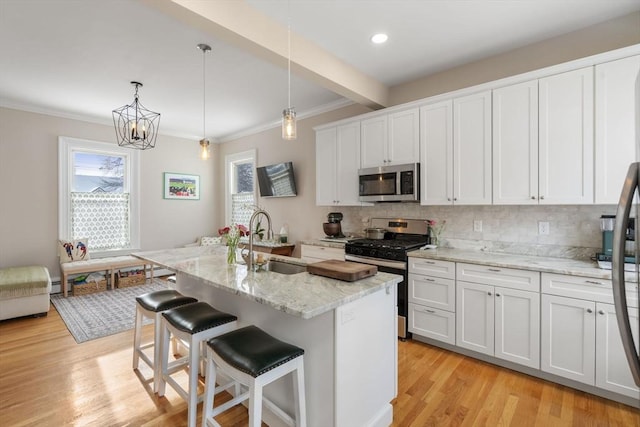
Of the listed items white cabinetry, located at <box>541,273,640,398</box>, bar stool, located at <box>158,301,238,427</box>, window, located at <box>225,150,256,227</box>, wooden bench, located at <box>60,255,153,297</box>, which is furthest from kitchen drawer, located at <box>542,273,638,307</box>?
wooden bench, located at <box>60,255,153,297</box>

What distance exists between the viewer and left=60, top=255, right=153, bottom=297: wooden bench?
4559 mm

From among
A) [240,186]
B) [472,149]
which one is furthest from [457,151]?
[240,186]

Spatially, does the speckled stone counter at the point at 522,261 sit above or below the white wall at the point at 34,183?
below

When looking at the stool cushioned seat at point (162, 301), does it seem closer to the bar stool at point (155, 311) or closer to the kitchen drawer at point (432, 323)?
the bar stool at point (155, 311)

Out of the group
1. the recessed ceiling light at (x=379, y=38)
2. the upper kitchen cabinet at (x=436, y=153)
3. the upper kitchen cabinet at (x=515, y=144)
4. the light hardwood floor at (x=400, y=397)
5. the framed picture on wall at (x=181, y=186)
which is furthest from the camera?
the framed picture on wall at (x=181, y=186)

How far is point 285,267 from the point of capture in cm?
239

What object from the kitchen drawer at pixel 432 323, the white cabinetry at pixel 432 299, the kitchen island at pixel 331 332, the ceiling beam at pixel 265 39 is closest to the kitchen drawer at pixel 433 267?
the white cabinetry at pixel 432 299

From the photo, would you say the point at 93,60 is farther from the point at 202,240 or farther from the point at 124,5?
the point at 202,240

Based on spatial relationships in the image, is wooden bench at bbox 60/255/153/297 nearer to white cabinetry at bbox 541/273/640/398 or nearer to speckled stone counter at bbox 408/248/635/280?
speckled stone counter at bbox 408/248/635/280

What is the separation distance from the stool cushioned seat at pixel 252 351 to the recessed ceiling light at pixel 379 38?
256 centimetres

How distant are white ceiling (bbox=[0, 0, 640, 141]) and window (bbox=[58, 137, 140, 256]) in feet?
3.19

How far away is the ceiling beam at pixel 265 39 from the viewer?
1.97 m

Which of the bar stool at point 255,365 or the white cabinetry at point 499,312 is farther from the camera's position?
the white cabinetry at point 499,312

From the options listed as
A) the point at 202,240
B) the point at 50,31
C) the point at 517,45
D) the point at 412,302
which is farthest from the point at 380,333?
the point at 202,240
